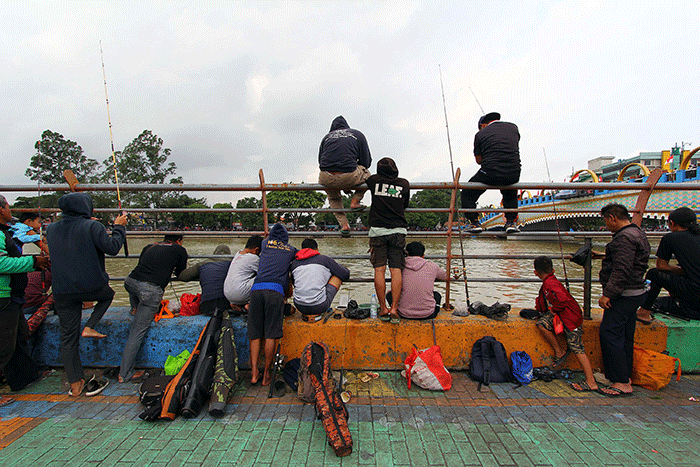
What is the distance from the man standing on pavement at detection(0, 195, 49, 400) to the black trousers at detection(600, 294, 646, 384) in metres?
6.31

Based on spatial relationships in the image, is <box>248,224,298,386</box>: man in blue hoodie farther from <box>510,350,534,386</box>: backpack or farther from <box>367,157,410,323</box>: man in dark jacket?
<box>510,350,534,386</box>: backpack

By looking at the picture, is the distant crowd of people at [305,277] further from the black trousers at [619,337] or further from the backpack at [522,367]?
the backpack at [522,367]

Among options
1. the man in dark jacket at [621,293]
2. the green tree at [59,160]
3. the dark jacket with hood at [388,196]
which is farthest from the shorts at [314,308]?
the green tree at [59,160]

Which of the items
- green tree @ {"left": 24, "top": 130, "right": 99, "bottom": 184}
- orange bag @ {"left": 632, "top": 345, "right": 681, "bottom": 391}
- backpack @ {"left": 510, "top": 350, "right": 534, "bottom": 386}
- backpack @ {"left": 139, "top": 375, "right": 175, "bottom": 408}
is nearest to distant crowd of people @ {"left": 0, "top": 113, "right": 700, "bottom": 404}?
orange bag @ {"left": 632, "top": 345, "right": 681, "bottom": 391}

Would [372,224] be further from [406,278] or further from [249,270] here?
[249,270]

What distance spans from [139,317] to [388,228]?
3.10 metres

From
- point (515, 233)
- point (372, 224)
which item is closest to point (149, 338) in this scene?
point (372, 224)

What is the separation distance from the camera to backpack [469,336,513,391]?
11.8 ft

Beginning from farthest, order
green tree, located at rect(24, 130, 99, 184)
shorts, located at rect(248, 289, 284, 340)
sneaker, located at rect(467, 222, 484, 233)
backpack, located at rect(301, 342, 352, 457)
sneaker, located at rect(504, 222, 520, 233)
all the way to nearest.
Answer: green tree, located at rect(24, 130, 99, 184) < sneaker, located at rect(467, 222, 484, 233) < sneaker, located at rect(504, 222, 520, 233) < shorts, located at rect(248, 289, 284, 340) < backpack, located at rect(301, 342, 352, 457)

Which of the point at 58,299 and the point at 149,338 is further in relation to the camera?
the point at 149,338

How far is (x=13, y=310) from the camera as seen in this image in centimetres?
337

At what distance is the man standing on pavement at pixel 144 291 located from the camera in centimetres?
368

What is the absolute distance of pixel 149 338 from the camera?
3824 mm

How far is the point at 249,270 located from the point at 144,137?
76.6 m
